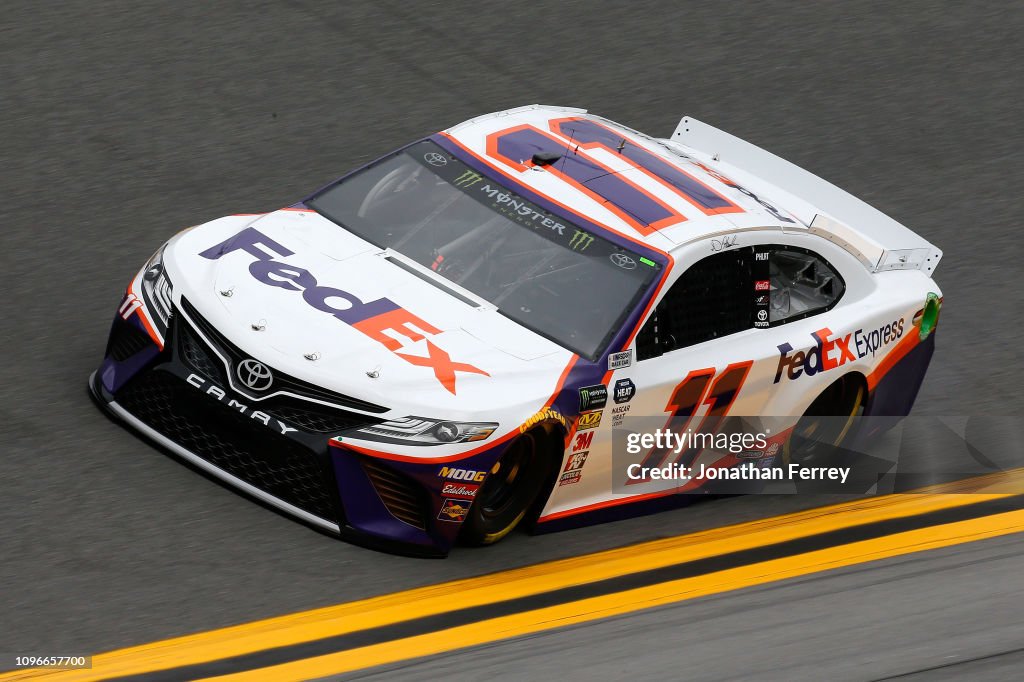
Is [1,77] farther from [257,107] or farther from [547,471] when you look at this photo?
[547,471]

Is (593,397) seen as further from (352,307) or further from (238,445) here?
(238,445)

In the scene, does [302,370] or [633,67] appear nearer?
[302,370]

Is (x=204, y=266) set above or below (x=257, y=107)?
above

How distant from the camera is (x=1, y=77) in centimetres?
996

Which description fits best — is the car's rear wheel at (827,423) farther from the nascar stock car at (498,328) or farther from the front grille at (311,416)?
the front grille at (311,416)

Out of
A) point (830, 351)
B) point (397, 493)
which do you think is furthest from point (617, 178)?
point (397, 493)

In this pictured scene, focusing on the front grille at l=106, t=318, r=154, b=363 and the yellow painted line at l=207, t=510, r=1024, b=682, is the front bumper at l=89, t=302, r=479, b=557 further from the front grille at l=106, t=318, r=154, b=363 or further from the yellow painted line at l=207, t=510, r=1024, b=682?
the yellow painted line at l=207, t=510, r=1024, b=682

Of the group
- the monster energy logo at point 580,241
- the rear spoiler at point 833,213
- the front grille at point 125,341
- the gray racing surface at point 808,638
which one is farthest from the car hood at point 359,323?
the rear spoiler at point 833,213

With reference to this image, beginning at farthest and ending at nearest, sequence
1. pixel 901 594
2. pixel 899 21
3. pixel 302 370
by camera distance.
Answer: pixel 899 21, pixel 901 594, pixel 302 370

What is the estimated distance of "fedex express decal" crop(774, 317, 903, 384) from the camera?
6.93 metres

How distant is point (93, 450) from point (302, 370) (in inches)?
47.3

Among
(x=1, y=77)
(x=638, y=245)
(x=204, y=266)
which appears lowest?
(x=1, y=77)

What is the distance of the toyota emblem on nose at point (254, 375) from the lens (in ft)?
19.6

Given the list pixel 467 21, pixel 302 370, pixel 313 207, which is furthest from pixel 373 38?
pixel 302 370
